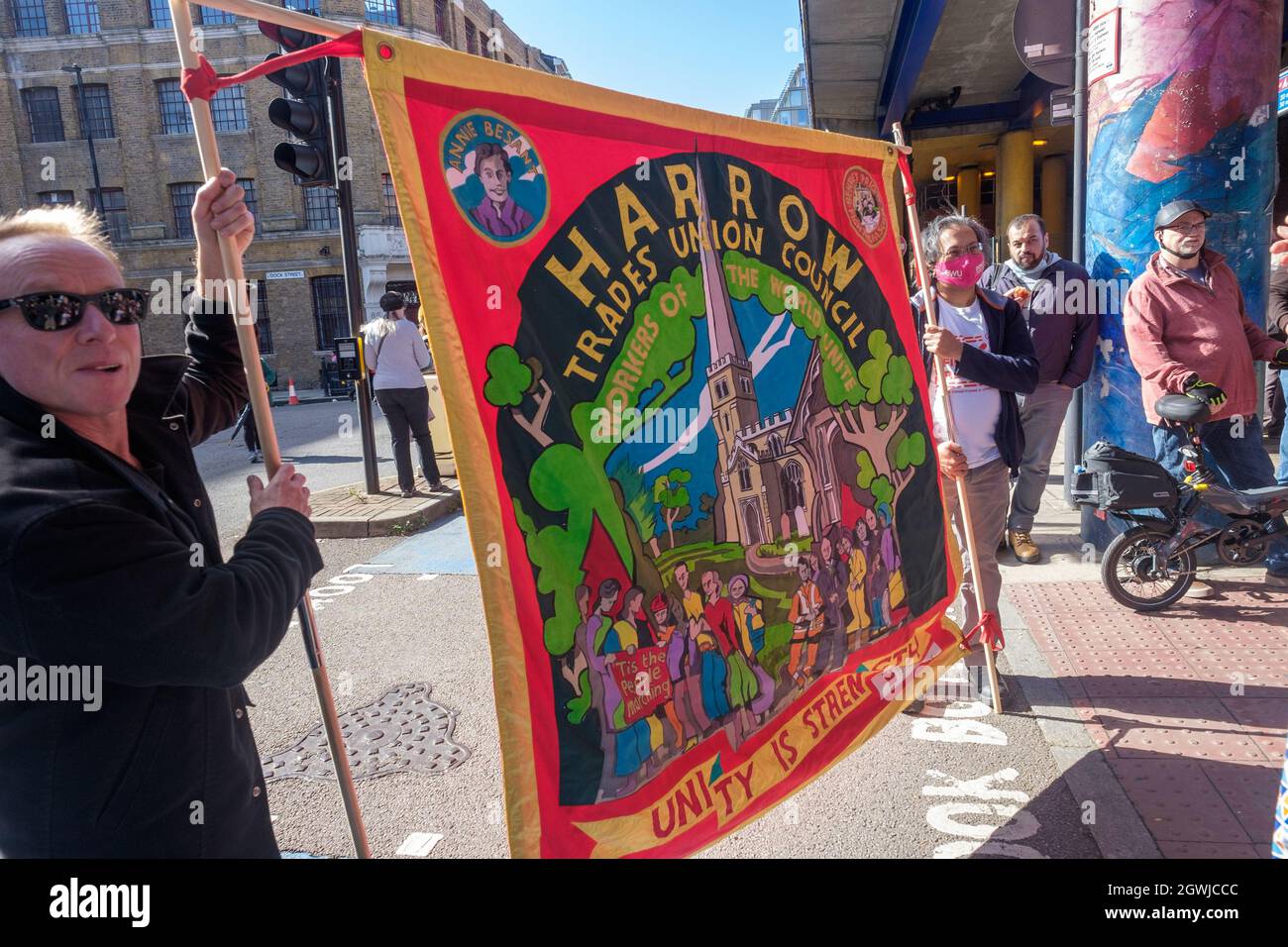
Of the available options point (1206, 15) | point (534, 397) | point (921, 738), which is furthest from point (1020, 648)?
point (1206, 15)

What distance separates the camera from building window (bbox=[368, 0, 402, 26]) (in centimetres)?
3350

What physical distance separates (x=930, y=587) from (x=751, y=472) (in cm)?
137

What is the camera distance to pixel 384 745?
12.9ft

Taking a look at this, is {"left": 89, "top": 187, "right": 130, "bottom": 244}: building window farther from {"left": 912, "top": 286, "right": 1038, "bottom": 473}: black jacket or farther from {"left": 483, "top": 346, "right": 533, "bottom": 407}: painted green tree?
{"left": 483, "top": 346, "right": 533, "bottom": 407}: painted green tree

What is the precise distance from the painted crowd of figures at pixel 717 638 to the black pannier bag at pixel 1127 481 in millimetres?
2303

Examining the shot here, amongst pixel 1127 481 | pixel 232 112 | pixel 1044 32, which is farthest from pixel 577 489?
pixel 232 112

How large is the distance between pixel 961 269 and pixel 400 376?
6.29 m

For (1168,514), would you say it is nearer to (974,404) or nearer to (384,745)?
(974,404)

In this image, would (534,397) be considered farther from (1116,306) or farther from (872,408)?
(1116,306)

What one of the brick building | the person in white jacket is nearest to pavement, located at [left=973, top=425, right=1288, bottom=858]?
the person in white jacket

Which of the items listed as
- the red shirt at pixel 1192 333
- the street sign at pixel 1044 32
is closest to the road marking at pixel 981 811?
the red shirt at pixel 1192 333

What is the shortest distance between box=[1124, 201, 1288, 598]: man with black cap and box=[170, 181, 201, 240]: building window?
37.2 metres
